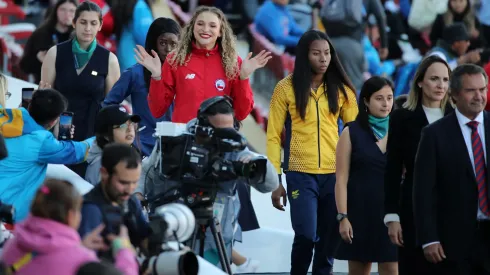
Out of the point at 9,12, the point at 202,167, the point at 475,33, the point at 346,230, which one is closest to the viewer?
the point at 202,167

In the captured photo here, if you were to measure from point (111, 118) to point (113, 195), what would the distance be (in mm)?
1846

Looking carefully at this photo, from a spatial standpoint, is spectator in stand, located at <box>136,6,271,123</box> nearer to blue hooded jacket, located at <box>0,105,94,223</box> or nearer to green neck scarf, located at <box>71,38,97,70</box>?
blue hooded jacket, located at <box>0,105,94,223</box>

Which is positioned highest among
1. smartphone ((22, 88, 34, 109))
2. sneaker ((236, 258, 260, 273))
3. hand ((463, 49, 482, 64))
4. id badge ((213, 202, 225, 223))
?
hand ((463, 49, 482, 64))

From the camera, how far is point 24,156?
899cm

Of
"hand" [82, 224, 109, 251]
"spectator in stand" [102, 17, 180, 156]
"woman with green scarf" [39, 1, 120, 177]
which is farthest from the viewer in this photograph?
"woman with green scarf" [39, 1, 120, 177]

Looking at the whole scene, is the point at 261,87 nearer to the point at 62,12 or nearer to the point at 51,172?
the point at 62,12

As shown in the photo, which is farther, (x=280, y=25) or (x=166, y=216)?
(x=280, y=25)

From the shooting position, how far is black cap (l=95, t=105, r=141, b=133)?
895 centimetres

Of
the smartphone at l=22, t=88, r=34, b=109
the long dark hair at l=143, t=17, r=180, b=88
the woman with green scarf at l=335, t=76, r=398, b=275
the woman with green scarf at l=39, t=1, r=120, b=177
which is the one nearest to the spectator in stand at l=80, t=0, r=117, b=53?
the woman with green scarf at l=39, t=1, r=120, b=177

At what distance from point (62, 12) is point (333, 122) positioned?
328 cm

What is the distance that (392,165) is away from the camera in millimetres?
8516

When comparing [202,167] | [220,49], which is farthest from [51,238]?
[220,49]

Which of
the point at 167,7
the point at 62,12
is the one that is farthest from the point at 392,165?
the point at 167,7

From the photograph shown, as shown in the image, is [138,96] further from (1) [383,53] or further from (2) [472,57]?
(1) [383,53]
